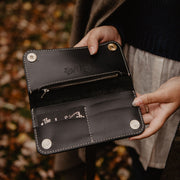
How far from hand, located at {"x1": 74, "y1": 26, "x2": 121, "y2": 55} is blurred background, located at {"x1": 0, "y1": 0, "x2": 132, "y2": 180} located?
1.46 meters

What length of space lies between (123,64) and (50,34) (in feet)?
8.06

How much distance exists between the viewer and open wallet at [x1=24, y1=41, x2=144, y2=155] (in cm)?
109

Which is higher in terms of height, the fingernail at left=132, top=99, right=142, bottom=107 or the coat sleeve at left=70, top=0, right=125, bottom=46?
the coat sleeve at left=70, top=0, right=125, bottom=46

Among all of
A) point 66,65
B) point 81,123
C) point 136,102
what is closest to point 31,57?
point 66,65

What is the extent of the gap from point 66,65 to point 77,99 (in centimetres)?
22

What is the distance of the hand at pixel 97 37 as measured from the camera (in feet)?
4.01

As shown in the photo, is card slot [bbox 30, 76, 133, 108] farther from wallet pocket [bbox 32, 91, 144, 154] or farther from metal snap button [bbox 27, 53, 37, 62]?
metal snap button [bbox 27, 53, 37, 62]

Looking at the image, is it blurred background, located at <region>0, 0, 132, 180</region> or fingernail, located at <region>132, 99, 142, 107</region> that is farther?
blurred background, located at <region>0, 0, 132, 180</region>

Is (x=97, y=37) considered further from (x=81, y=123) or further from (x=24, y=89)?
(x=24, y=89)

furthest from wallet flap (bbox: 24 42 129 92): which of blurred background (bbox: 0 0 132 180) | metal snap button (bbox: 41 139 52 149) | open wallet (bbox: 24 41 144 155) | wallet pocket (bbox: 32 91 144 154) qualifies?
blurred background (bbox: 0 0 132 180)

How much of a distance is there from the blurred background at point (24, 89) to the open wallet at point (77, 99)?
1.31 metres

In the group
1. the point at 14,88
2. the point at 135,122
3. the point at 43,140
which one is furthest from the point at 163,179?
the point at 14,88

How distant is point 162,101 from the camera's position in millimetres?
1203

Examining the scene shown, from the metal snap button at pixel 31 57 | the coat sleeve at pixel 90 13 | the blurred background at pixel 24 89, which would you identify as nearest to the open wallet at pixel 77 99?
the metal snap button at pixel 31 57
